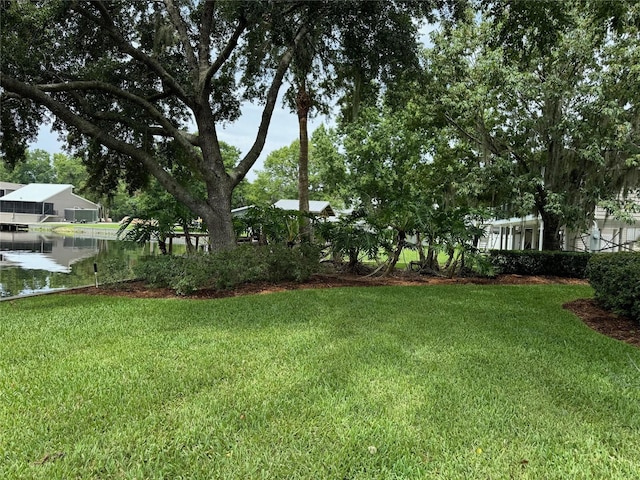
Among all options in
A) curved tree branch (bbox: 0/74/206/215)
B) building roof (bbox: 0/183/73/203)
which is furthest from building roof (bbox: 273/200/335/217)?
building roof (bbox: 0/183/73/203)

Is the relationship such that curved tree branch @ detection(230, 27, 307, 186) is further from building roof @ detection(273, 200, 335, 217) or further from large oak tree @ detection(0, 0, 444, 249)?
Result: building roof @ detection(273, 200, 335, 217)

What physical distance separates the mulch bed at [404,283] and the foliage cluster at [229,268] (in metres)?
0.16

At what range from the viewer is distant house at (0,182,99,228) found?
46.2m

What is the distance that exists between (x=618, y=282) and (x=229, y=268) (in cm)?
583

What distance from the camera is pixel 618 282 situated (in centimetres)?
551

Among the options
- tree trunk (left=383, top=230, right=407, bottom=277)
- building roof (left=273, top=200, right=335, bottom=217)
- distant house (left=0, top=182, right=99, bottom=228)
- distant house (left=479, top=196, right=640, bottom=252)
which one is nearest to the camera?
tree trunk (left=383, top=230, right=407, bottom=277)

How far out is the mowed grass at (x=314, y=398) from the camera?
7.30 ft

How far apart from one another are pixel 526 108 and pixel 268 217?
26.7ft

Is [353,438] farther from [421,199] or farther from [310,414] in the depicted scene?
[421,199]

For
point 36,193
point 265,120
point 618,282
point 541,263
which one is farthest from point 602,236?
point 36,193

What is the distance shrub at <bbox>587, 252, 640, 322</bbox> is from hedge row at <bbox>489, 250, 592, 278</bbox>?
390 cm

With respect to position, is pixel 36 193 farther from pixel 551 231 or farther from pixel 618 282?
pixel 618 282

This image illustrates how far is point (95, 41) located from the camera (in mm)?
10008

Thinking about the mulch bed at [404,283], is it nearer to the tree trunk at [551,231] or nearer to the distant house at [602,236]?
the tree trunk at [551,231]
